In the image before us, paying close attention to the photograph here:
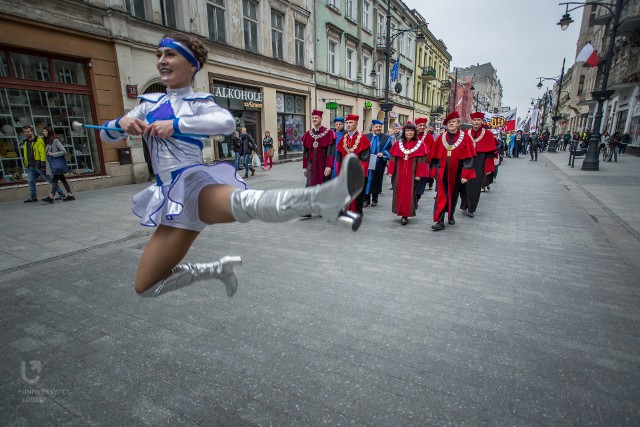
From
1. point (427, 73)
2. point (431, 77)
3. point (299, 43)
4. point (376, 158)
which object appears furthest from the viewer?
point (431, 77)

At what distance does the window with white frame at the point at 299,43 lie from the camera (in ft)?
62.3

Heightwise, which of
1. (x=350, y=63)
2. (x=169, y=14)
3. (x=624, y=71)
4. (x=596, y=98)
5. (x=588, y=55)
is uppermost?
(x=350, y=63)

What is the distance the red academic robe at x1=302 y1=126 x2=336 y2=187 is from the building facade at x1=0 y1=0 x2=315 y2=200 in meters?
6.09

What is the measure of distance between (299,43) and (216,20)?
633 centimetres

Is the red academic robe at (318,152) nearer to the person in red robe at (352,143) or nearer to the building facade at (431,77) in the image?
the person in red robe at (352,143)

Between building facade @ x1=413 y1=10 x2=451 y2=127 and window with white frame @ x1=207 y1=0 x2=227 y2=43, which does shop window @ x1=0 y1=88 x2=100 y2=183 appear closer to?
window with white frame @ x1=207 y1=0 x2=227 y2=43

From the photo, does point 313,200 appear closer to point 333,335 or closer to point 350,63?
point 333,335

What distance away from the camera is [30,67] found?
916 cm

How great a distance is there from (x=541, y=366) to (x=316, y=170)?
5.24 meters

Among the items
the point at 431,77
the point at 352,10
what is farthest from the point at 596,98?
the point at 431,77

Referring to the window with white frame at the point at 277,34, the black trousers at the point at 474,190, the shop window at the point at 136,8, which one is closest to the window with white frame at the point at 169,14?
the shop window at the point at 136,8

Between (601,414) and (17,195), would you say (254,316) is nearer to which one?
(601,414)

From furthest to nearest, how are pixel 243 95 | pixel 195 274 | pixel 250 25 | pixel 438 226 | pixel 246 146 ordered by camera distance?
pixel 250 25 → pixel 243 95 → pixel 246 146 → pixel 438 226 → pixel 195 274

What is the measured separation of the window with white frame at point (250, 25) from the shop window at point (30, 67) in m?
8.46
